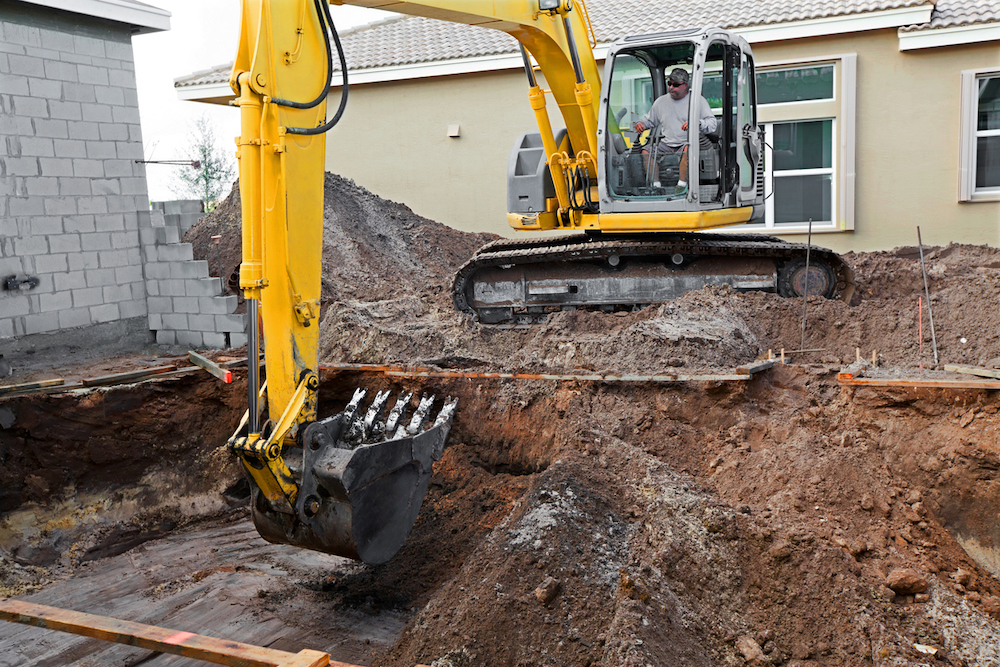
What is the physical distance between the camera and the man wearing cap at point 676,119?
6812mm

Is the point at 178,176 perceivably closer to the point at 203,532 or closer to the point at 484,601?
the point at 203,532

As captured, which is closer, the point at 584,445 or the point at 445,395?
the point at 584,445

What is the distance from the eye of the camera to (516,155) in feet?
26.5

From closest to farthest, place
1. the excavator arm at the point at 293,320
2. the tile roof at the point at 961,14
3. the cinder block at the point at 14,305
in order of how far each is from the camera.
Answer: the excavator arm at the point at 293,320 < the cinder block at the point at 14,305 < the tile roof at the point at 961,14

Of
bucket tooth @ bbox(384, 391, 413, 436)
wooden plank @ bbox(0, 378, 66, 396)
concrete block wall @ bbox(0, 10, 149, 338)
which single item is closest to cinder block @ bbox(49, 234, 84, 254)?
concrete block wall @ bbox(0, 10, 149, 338)

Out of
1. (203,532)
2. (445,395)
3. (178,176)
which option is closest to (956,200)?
(445,395)

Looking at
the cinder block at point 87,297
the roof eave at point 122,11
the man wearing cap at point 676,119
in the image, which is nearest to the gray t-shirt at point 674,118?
the man wearing cap at point 676,119

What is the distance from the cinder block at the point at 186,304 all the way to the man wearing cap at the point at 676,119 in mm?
4479

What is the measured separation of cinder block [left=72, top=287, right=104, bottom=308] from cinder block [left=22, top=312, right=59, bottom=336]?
24 cm

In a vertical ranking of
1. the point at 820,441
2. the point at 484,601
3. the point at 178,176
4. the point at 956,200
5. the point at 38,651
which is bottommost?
the point at 38,651

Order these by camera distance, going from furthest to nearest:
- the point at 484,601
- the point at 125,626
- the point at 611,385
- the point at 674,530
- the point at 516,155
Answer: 1. the point at 516,155
2. the point at 611,385
3. the point at 674,530
4. the point at 484,601
5. the point at 125,626

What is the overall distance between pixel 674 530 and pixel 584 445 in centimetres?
92

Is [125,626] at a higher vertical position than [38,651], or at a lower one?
higher

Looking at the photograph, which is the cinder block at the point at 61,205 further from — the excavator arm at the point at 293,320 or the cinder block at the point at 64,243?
the excavator arm at the point at 293,320
